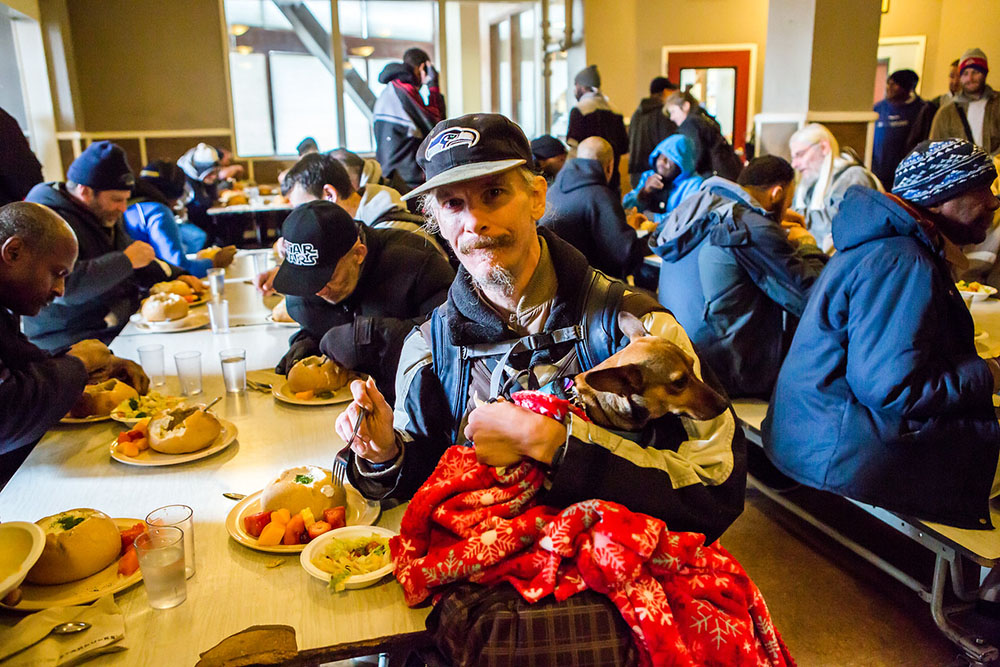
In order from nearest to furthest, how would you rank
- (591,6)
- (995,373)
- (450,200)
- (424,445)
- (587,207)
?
(450,200), (424,445), (995,373), (587,207), (591,6)

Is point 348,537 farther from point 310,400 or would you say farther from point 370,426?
point 310,400

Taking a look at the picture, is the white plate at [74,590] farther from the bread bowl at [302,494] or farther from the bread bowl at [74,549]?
the bread bowl at [302,494]

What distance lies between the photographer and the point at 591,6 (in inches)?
357

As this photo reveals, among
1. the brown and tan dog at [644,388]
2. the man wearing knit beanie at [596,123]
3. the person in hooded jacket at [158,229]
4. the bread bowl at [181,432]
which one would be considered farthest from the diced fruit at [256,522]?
the man wearing knit beanie at [596,123]

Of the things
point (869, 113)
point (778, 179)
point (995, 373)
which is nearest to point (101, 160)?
point (778, 179)

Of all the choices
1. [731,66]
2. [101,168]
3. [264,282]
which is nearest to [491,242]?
[264,282]

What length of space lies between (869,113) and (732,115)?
4648 millimetres

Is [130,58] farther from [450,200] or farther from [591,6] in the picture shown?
[450,200]

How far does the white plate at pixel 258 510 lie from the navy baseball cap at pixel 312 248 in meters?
0.87

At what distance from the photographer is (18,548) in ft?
4.36

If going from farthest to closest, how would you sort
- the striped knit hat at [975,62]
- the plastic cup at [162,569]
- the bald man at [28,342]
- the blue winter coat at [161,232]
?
1. the striped knit hat at [975,62]
2. the blue winter coat at [161,232]
3. the bald man at [28,342]
4. the plastic cup at [162,569]

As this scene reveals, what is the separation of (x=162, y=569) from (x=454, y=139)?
0.94 meters

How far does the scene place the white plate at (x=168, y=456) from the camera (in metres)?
1.85

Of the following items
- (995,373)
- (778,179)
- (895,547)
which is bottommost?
(895,547)
